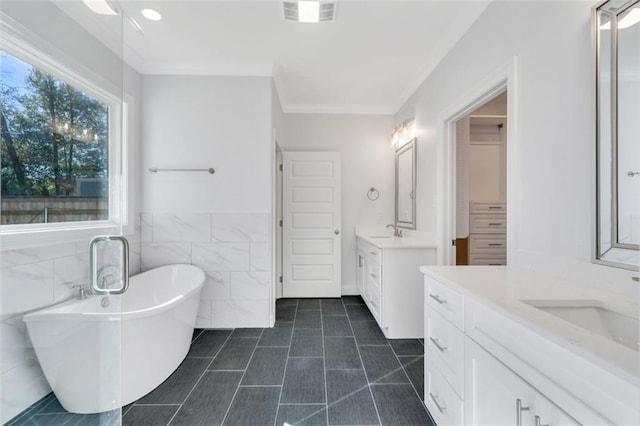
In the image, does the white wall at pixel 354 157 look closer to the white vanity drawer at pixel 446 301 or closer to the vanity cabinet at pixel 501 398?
the white vanity drawer at pixel 446 301

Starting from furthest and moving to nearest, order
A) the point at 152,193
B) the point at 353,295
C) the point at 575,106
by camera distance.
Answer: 1. the point at 353,295
2. the point at 152,193
3. the point at 575,106

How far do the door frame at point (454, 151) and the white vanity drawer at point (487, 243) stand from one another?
4.34ft

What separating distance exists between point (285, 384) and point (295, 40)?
2.66m

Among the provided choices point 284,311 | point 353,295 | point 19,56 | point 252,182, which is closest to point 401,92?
point 252,182

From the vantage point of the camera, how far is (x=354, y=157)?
370 centimetres

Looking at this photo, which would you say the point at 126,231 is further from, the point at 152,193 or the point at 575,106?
the point at 575,106

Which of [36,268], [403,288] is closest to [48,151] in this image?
[36,268]

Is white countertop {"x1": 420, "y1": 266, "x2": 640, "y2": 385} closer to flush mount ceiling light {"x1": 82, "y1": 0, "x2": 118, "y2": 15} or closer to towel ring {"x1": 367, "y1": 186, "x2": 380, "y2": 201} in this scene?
towel ring {"x1": 367, "y1": 186, "x2": 380, "y2": 201}

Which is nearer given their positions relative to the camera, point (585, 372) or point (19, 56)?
point (585, 372)

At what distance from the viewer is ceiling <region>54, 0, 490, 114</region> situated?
73.2 inches

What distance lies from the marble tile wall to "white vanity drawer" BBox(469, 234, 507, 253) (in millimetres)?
2596

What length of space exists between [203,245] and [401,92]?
286cm

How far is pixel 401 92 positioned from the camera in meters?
3.23

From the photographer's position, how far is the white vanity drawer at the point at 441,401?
1.16m
